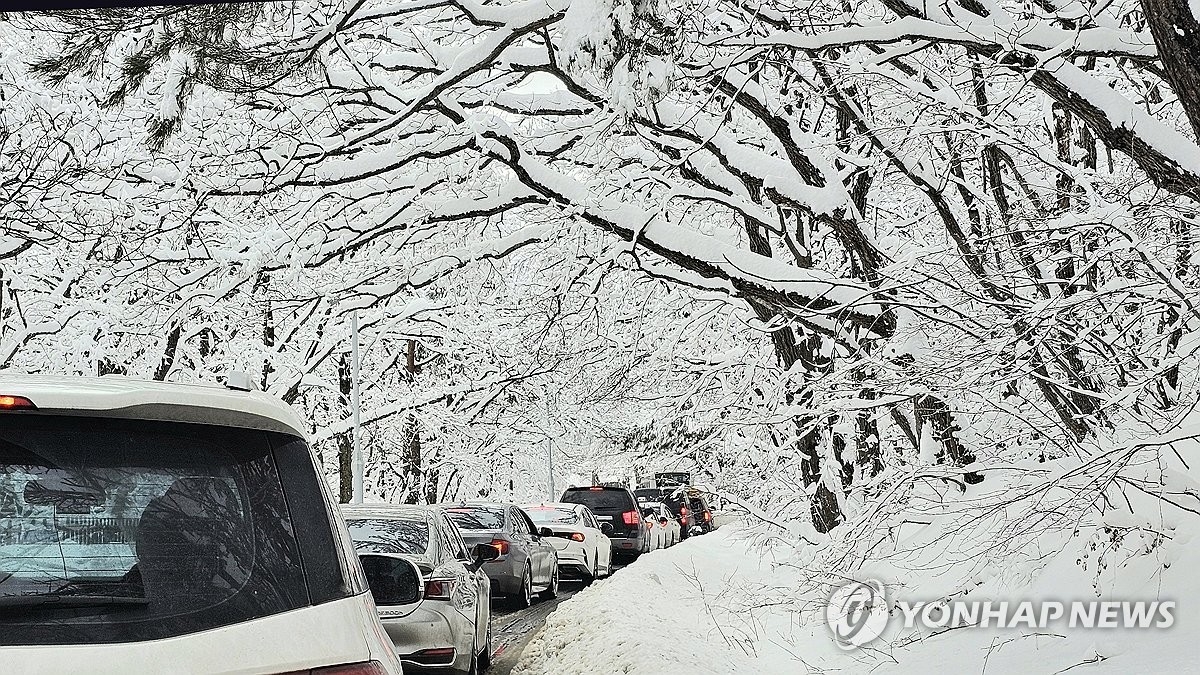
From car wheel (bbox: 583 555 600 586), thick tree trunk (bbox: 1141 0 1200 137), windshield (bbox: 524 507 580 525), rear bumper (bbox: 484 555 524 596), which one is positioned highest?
thick tree trunk (bbox: 1141 0 1200 137)

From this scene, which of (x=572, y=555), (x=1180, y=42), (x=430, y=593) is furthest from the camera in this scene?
(x=572, y=555)

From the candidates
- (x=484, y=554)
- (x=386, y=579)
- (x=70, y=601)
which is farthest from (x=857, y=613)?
(x=70, y=601)

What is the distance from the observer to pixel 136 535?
8.09 feet

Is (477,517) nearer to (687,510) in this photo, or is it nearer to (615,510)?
(615,510)

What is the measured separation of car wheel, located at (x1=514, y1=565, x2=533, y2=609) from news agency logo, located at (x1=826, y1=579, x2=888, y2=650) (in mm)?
9115

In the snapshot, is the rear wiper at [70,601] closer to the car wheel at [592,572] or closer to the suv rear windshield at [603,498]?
the car wheel at [592,572]

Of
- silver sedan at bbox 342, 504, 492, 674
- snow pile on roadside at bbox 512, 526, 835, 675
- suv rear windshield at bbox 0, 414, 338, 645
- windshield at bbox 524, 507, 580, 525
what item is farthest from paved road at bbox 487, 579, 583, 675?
suv rear windshield at bbox 0, 414, 338, 645

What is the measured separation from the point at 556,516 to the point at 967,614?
49.1 feet

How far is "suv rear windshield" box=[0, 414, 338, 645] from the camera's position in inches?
91.2

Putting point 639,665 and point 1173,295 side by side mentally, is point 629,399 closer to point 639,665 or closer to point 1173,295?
point 639,665

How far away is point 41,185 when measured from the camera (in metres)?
13.2

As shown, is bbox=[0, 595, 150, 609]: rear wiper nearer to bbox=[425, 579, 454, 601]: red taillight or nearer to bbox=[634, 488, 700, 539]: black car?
bbox=[425, 579, 454, 601]: red taillight

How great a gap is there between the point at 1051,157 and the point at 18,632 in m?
9.35

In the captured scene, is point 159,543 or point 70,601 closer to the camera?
point 70,601
